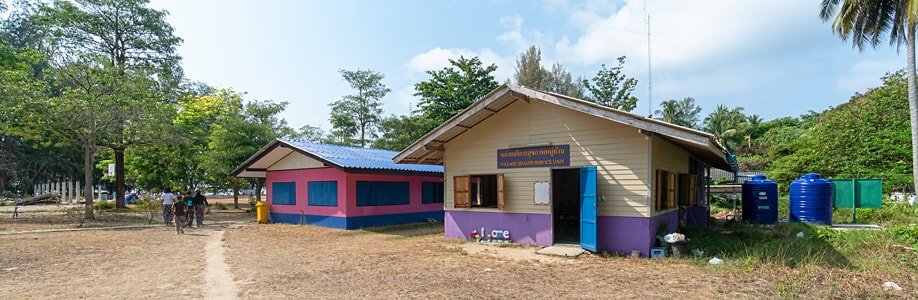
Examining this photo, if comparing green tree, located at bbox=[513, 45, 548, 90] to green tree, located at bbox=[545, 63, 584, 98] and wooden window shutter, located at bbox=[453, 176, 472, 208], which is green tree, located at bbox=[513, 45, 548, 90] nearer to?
green tree, located at bbox=[545, 63, 584, 98]

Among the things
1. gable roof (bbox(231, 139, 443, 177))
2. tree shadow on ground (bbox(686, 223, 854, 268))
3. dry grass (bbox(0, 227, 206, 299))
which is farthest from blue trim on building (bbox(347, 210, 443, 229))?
tree shadow on ground (bbox(686, 223, 854, 268))

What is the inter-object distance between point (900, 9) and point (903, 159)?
7897mm

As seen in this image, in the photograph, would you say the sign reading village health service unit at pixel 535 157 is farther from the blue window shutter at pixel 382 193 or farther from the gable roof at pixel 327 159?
the blue window shutter at pixel 382 193

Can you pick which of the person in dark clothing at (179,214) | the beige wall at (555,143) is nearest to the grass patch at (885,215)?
the beige wall at (555,143)

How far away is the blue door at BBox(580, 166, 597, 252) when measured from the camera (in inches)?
382

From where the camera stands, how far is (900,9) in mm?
15258

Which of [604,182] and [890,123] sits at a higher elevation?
[890,123]

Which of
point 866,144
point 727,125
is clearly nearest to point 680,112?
point 727,125

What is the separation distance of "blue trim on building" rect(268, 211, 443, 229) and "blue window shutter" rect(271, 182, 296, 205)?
1.68 ft

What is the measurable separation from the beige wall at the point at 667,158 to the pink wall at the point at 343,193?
9755mm

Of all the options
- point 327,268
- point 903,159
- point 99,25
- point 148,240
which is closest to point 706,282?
point 327,268

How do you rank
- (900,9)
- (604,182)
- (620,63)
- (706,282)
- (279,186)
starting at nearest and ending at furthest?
(706,282) → (604,182) → (900,9) → (279,186) → (620,63)

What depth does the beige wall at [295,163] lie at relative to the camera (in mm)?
17092

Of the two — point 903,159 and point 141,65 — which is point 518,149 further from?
point 141,65
